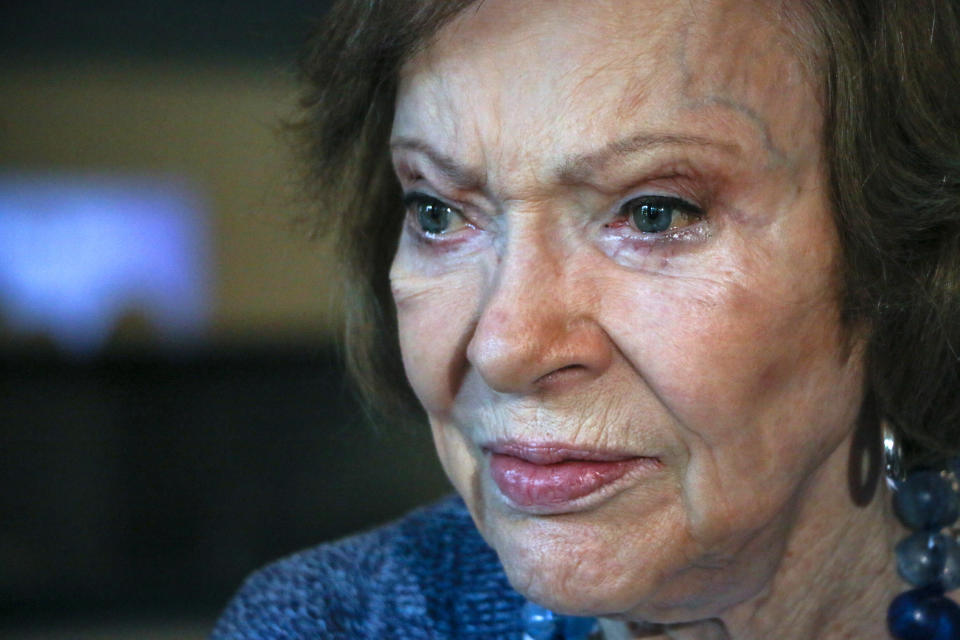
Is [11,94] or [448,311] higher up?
[11,94]

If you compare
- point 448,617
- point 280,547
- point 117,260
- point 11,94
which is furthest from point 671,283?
point 11,94

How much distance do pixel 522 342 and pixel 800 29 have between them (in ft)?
1.41

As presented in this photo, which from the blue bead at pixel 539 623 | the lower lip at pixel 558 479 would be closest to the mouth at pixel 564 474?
the lower lip at pixel 558 479

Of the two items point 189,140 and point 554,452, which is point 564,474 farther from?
point 189,140

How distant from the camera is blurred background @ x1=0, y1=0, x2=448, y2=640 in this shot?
550 centimetres

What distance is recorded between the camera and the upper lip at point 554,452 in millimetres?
1207

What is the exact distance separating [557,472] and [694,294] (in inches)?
9.5

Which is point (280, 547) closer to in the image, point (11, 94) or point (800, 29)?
point (11, 94)

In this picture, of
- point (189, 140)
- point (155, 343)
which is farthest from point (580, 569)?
point (189, 140)

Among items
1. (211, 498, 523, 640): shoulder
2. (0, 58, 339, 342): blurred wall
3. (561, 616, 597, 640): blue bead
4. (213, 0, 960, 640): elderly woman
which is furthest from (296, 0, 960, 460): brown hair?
(0, 58, 339, 342): blurred wall

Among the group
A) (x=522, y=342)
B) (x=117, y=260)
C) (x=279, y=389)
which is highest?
(x=117, y=260)

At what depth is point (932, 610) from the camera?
136cm

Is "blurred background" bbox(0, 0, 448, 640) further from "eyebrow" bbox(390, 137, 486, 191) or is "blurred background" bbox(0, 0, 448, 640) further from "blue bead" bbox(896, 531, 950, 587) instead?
"blue bead" bbox(896, 531, 950, 587)

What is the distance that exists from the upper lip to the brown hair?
0.30m
